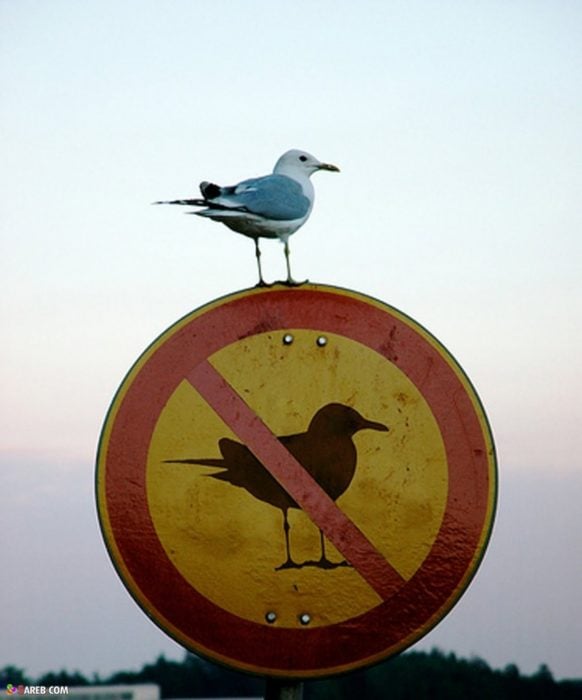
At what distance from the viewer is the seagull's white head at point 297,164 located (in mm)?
3002

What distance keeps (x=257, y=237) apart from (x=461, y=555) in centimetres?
79

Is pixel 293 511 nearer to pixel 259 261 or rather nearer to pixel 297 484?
pixel 297 484

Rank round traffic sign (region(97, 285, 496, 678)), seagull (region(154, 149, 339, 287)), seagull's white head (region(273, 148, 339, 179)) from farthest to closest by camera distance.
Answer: seagull's white head (region(273, 148, 339, 179))
seagull (region(154, 149, 339, 287))
round traffic sign (region(97, 285, 496, 678))

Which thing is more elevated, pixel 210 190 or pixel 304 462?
pixel 210 190

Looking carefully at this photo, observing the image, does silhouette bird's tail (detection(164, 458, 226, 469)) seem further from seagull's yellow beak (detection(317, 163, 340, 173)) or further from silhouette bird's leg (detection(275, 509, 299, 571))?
seagull's yellow beak (detection(317, 163, 340, 173))

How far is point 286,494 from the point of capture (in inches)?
95.6

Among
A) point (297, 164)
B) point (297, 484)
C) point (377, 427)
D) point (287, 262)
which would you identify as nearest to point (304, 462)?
point (297, 484)

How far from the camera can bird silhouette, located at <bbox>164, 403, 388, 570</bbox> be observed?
2430 millimetres

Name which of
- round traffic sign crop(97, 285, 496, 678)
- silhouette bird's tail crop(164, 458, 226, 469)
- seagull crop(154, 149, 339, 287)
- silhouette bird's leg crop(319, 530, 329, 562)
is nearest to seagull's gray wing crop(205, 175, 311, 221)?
seagull crop(154, 149, 339, 287)

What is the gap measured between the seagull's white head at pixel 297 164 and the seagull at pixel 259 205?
0.20 ft

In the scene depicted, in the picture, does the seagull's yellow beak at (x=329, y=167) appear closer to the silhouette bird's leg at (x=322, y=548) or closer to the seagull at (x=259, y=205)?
the seagull at (x=259, y=205)

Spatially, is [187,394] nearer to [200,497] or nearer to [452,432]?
[200,497]

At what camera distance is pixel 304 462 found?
8.00ft

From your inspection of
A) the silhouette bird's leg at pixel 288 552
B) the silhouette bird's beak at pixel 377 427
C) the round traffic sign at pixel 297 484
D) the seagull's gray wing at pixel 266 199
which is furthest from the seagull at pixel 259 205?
the silhouette bird's leg at pixel 288 552
